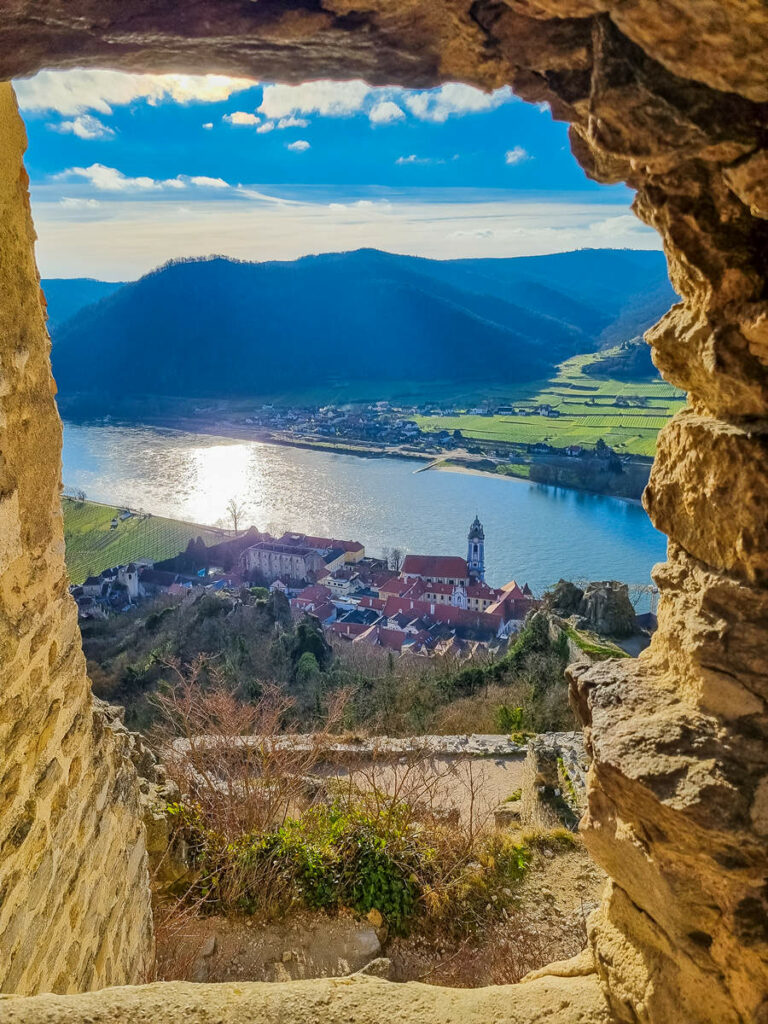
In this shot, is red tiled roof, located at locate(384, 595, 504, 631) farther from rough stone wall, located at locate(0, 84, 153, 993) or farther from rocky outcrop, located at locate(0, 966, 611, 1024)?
rocky outcrop, located at locate(0, 966, 611, 1024)

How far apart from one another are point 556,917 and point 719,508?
564 centimetres

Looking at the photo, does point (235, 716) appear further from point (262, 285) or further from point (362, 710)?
point (262, 285)

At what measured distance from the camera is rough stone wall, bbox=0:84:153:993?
2387 mm

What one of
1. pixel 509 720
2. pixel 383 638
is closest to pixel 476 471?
pixel 383 638

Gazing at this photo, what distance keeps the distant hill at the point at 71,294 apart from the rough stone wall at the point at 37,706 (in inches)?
3343

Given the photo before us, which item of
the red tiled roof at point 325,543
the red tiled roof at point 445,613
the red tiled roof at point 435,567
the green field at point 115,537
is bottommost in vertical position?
the green field at point 115,537

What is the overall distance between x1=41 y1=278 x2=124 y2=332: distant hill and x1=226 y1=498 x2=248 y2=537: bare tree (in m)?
A: 49.2

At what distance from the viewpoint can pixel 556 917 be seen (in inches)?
246

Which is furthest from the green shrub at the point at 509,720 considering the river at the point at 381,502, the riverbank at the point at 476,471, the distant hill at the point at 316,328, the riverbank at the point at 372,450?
the distant hill at the point at 316,328

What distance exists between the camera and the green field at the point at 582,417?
49.7 meters

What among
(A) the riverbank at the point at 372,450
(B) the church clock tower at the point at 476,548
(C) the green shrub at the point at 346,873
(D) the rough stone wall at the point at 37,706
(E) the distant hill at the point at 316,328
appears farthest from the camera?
(E) the distant hill at the point at 316,328

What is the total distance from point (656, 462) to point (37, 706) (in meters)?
2.28

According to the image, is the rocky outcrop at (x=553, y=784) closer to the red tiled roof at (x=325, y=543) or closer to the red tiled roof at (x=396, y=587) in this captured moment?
the red tiled roof at (x=396, y=587)

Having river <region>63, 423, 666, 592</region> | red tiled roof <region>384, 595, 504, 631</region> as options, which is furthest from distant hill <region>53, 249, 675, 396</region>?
red tiled roof <region>384, 595, 504, 631</region>
